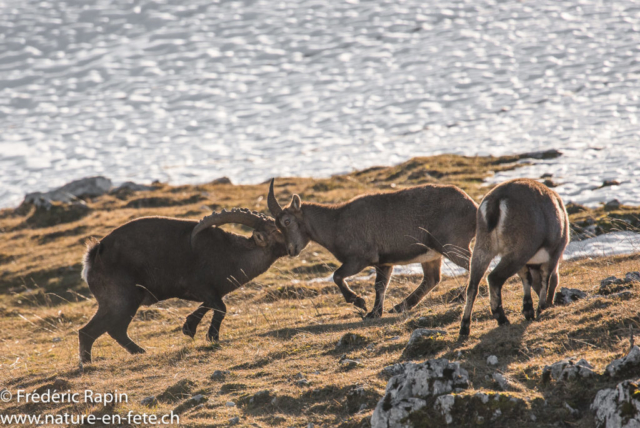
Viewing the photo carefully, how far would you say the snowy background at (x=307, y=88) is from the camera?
125ft

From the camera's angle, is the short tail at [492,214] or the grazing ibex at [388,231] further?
the grazing ibex at [388,231]

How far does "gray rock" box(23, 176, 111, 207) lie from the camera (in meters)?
31.3

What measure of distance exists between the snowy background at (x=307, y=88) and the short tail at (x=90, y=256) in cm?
1594

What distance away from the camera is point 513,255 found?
8.28 meters

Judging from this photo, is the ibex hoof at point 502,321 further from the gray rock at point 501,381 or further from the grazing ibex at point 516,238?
the gray rock at point 501,381

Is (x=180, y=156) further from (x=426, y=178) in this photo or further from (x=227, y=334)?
(x=227, y=334)

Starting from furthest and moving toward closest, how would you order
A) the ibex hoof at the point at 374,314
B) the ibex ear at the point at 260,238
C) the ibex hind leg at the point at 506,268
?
the ibex ear at the point at 260,238
the ibex hoof at the point at 374,314
the ibex hind leg at the point at 506,268

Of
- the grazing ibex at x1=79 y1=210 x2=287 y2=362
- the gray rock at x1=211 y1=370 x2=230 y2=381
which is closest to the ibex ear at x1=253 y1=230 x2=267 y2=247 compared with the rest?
the grazing ibex at x1=79 y1=210 x2=287 y2=362

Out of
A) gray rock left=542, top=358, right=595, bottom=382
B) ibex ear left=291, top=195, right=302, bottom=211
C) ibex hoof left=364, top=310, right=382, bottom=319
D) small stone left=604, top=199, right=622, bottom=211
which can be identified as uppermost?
gray rock left=542, top=358, right=595, bottom=382

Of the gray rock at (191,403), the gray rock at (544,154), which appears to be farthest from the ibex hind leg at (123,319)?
the gray rock at (544,154)

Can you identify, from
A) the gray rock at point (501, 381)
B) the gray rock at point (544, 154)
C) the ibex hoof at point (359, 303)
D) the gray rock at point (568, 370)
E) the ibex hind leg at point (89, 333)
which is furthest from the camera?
the gray rock at point (544, 154)

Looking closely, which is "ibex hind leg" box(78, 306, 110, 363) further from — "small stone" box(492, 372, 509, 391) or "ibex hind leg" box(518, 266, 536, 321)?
"small stone" box(492, 372, 509, 391)

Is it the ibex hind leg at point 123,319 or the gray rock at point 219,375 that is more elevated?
the gray rock at point 219,375

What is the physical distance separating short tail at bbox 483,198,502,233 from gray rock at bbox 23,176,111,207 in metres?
25.8
